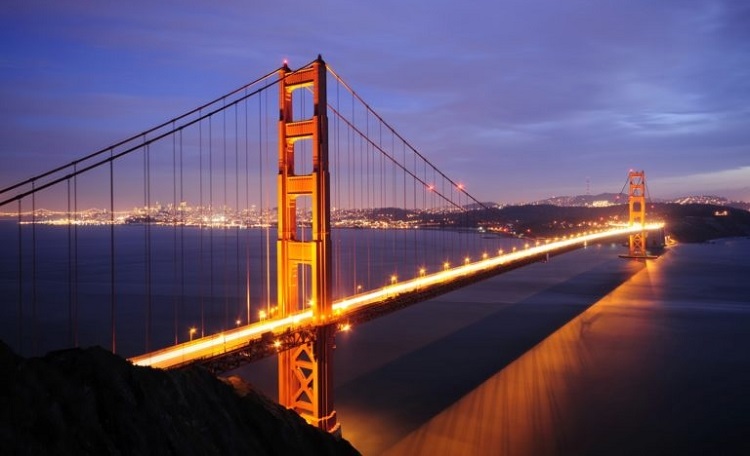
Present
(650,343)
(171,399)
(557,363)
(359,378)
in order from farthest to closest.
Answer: (650,343), (557,363), (359,378), (171,399)

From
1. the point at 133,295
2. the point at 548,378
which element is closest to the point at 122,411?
the point at 548,378

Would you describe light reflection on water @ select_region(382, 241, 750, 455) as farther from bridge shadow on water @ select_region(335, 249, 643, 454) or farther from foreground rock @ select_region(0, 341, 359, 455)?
foreground rock @ select_region(0, 341, 359, 455)

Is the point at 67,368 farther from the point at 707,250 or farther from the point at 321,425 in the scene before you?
the point at 707,250

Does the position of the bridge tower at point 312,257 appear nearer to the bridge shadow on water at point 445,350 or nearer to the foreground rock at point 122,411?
the bridge shadow on water at point 445,350

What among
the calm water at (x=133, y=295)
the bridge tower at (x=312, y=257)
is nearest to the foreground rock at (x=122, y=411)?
the calm water at (x=133, y=295)

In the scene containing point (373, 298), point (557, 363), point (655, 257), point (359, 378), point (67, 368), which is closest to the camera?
point (67, 368)

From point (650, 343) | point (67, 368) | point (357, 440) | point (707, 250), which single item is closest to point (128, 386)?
point (67, 368)

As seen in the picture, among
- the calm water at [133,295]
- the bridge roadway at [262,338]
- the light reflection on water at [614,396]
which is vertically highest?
the bridge roadway at [262,338]
